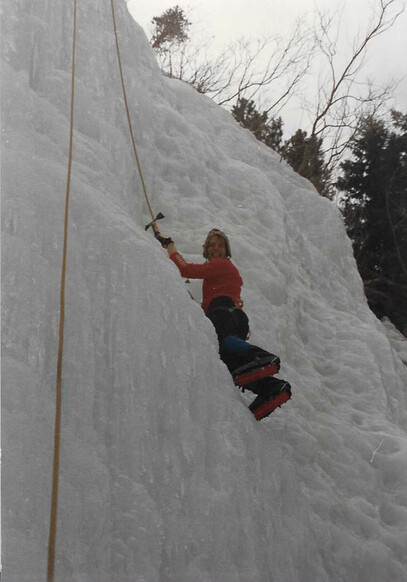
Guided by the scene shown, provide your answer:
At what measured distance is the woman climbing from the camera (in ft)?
9.82

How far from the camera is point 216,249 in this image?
3.96 m

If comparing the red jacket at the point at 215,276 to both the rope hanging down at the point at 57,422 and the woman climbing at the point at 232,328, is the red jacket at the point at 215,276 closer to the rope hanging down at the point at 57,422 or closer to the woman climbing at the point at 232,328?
the woman climbing at the point at 232,328

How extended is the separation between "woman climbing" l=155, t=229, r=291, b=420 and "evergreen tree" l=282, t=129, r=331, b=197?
8984 mm

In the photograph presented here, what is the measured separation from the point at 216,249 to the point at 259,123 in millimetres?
10308

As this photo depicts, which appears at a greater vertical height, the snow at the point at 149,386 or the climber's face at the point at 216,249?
the climber's face at the point at 216,249

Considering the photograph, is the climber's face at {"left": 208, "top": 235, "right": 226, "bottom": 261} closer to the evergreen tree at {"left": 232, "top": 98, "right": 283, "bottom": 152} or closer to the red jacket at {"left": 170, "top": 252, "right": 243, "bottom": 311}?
the red jacket at {"left": 170, "top": 252, "right": 243, "bottom": 311}

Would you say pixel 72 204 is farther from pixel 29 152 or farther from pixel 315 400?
pixel 315 400

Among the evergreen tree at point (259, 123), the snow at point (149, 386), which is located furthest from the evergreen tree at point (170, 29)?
the snow at point (149, 386)

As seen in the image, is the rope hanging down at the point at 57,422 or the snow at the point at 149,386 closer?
the rope hanging down at the point at 57,422

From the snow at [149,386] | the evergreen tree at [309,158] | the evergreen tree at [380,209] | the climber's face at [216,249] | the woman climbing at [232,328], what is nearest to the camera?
the snow at [149,386]

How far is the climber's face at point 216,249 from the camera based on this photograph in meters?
3.96

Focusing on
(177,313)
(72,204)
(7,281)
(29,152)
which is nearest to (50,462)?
(7,281)

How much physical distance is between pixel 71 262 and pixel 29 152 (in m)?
0.68

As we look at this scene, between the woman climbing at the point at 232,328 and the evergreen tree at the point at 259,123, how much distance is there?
1008 centimetres
